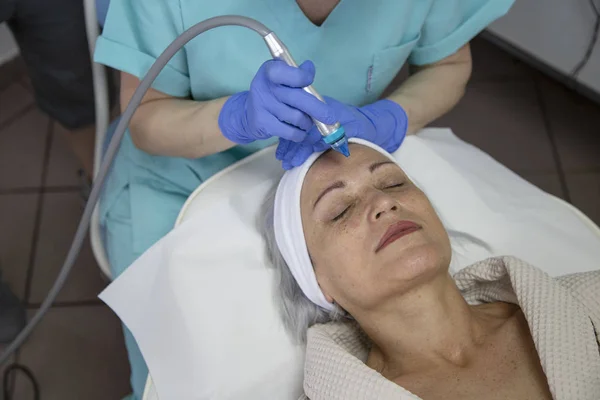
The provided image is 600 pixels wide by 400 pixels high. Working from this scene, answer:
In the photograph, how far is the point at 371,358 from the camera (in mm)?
1063

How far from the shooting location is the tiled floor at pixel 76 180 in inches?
66.6

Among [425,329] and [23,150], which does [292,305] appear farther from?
[23,150]

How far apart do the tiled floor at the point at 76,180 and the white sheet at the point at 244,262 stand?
0.66 m

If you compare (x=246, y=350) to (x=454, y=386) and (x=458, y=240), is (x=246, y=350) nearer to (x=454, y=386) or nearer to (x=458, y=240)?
(x=454, y=386)

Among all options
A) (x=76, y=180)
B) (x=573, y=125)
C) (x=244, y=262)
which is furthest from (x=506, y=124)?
(x=76, y=180)

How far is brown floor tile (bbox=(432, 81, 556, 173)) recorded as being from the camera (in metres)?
2.07

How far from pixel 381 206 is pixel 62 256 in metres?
1.26

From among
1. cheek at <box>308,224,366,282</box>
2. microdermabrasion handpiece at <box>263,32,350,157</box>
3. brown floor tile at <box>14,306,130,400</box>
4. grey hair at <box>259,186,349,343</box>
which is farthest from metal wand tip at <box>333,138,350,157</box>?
brown floor tile at <box>14,306,130,400</box>

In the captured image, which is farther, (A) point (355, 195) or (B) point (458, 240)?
(B) point (458, 240)

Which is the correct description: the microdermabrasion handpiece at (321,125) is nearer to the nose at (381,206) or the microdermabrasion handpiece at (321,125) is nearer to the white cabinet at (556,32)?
the nose at (381,206)

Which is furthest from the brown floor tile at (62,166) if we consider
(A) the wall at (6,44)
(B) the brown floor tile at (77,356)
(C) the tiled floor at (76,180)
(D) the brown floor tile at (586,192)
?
(D) the brown floor tile at (586,192)

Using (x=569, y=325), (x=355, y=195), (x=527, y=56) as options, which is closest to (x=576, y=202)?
(x=527, y=56)

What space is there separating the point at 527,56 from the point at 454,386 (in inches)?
61.1

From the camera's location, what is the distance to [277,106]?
0.91 m
